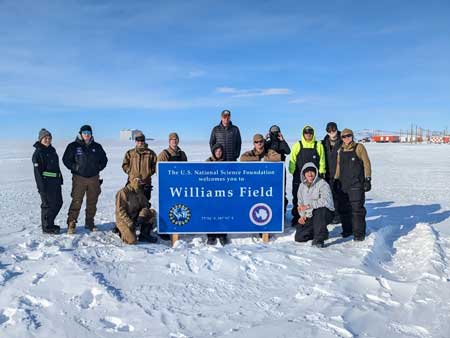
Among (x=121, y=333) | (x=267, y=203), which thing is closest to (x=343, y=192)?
(x=267, y=203)

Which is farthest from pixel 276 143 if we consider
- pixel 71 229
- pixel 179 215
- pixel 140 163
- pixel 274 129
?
pixel 71 229

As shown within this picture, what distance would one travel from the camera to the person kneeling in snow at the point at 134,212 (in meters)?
6.44

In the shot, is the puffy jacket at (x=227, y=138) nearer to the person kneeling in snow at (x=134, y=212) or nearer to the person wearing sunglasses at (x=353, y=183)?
the person kneeling in snow at (x=134, y=212)

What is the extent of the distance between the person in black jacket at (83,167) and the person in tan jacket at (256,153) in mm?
2477

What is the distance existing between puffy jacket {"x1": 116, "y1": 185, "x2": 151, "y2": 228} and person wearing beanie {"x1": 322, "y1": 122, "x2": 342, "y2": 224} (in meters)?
3.15

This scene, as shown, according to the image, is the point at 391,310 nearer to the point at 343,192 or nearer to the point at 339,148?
the point at 343,192

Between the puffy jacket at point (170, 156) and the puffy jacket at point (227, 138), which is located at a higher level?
the puffy jacket at point (227, 138)

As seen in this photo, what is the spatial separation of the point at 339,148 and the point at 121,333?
4824 millimetres

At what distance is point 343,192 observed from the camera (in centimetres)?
687

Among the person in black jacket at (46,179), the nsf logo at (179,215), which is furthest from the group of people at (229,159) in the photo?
the nsf logo at (179,215)

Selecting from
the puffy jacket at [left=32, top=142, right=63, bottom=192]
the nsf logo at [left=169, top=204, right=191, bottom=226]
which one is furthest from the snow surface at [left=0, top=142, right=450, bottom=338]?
the puffy jacket at [left=32, top=142, right=63, bottom=192]

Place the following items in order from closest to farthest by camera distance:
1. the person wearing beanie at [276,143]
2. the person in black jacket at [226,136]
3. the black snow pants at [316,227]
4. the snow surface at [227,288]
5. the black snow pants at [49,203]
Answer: the snow surface at [227,288]
the black snow pants at [316,227]
the black snow pants at [49,203]
the person in black jacket at [226,136]
the person wearing beanie at [276,143]

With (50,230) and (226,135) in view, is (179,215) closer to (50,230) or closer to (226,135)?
(226,135)

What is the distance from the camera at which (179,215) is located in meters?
6.49
